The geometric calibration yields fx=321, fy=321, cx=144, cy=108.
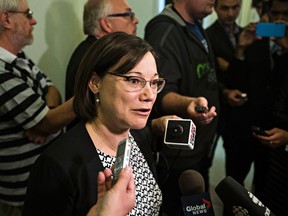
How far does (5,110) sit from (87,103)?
17.6 inches

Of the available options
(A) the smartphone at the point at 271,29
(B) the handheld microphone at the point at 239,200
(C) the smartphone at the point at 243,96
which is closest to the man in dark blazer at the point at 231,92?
(C) the smartphone at the point at 243,96

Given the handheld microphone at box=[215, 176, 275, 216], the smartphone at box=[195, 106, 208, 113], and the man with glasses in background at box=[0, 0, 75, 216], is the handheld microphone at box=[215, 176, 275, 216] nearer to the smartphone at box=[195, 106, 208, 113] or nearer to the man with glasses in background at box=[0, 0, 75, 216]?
the smartphone at box=[195, 106, 208, 113]

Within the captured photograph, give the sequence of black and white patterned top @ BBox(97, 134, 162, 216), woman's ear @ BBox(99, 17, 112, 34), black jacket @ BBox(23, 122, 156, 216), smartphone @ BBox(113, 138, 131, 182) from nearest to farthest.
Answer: smartphone @ BBox(113, 138, 131, 182) < black jacket @ BBox(23, 122, 156, 216) < black and white patterned top @ BBox(97, 134, 162, 216) < woman's ear @ BBox(99, 17, 112, 34)

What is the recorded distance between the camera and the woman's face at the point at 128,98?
0.90 metres

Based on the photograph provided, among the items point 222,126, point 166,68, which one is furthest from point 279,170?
point 222,126

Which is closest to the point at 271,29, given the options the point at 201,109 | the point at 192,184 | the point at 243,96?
the point at 243,96

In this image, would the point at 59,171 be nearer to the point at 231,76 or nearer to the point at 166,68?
the point at 166,68

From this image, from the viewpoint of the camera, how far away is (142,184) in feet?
3.28

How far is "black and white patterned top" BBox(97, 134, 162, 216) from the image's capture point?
0.94 m

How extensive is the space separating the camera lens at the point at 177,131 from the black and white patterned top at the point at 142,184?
0.45 ft

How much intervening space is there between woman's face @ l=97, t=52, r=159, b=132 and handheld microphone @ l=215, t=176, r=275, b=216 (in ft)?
0.98

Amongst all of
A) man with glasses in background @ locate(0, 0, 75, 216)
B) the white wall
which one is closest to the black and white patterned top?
man with glasses in background @ locate(0, 0, 75, 216)

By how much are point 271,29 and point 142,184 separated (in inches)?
48.7

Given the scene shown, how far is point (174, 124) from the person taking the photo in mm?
1046
